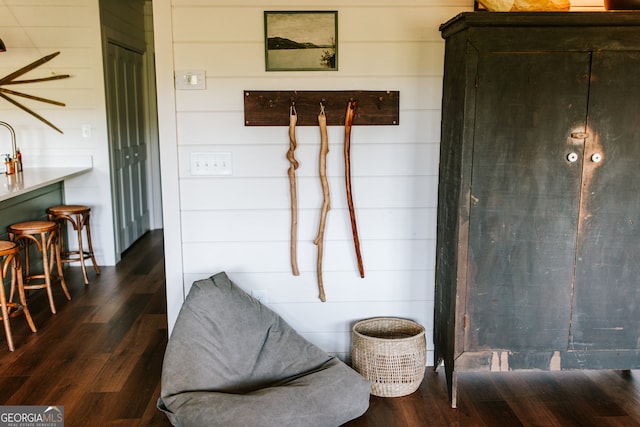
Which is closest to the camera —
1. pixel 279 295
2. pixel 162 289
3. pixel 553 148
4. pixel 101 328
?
pixel 553 148

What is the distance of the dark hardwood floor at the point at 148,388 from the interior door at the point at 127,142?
1.71m

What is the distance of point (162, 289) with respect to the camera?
433cm

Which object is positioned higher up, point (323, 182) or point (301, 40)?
point (301, 40)

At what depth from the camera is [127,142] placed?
18.0 ft

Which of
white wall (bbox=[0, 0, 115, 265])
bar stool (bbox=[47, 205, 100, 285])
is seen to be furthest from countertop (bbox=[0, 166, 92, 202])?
bar stool (bbox=[47, 205, 100, 285])

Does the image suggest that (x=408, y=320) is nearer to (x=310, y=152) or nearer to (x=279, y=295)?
(x=279, y=295)

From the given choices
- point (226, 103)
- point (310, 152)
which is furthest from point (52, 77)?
point (310, 152)

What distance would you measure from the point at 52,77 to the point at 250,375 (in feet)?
10.9

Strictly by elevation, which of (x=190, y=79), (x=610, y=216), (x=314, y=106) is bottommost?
(x=610, y=216)

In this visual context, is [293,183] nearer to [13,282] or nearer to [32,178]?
[13,282]

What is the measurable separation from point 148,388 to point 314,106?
1.56 meters

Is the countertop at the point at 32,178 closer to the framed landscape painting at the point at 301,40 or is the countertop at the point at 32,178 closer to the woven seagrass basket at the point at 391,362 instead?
the framed landscape painting at the point at 301,40

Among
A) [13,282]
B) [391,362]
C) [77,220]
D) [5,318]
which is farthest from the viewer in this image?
[77,220]

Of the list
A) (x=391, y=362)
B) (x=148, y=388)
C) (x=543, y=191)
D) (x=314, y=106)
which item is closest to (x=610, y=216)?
(x=543, y=191)
